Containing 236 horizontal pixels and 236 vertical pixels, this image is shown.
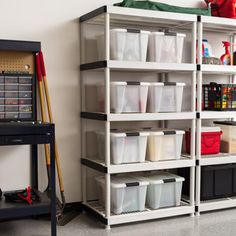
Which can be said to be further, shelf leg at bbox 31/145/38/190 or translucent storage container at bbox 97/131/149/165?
shelf leg at bbox 31/145/38/190

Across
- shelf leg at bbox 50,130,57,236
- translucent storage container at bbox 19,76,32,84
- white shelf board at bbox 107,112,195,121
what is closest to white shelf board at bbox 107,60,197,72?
white shelf board at bbox 107,112,195,121

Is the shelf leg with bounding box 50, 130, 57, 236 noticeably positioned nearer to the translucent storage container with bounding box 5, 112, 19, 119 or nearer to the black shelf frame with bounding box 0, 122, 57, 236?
the black shelf frame with bounding box 0, 122, 57, 236

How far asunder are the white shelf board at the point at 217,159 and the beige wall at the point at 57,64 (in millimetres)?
1210

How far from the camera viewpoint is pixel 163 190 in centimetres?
381

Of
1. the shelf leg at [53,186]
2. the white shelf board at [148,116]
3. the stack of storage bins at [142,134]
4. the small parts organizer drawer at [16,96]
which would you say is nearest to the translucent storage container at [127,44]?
the stack of storage bins at [142,134]

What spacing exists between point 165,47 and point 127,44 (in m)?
0.40

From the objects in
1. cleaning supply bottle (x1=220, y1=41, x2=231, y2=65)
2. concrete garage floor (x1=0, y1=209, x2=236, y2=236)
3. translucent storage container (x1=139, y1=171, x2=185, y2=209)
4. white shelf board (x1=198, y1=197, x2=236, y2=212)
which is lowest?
concrete garage floor (x1=0, y1=209, x2=236, y2=236)

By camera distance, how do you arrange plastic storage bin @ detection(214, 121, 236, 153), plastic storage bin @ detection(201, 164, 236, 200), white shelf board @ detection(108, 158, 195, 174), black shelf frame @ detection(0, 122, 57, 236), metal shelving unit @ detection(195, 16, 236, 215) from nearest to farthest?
black shelf frame @ detection(0, 122, 57, 236) < white shelf board @ detection(108, 158, 195, 174) < metal shelving unit @ detection(195, 16, 236, 215) < plastic storage bin @ detection(201, 164, 236, 200) < plastic storage bin @ detection(214, 121, 236, 153)

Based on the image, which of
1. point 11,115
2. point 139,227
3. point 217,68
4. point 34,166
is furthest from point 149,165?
point 11,115

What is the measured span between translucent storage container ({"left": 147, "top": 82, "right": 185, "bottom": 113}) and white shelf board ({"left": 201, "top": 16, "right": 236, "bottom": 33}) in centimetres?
69

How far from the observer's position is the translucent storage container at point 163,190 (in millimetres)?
3750

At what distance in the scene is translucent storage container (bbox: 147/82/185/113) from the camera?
12.2ft

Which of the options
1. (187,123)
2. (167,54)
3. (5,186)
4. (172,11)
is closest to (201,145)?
(187,123)

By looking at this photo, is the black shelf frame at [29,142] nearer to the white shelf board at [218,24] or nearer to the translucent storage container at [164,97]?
the translucent storage container at [164,97]
